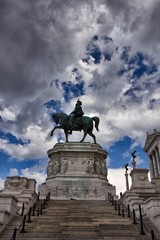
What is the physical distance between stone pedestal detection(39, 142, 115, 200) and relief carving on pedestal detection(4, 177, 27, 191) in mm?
6078

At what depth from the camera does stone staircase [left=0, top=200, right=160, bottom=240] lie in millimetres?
12453

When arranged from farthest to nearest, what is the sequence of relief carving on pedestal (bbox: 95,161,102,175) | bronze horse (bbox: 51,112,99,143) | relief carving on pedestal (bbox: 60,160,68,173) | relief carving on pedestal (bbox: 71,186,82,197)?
bronze horse (bbox: 51,112,99,143), relief carving on pedestal (bbox: 95,161,102,175), relief carving on pedestal (bbox: 60,160,68,173), relief carving on pedestal (bbox: 71,186,82,197)

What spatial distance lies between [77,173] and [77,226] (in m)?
16.6

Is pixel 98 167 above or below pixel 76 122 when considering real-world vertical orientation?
below

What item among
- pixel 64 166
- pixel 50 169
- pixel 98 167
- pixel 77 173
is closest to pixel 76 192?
pixel 77 173

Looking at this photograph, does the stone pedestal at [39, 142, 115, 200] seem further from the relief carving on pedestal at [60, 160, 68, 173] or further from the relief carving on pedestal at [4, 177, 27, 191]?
the relief carving on pedestal at [4, 177, 27, 191]

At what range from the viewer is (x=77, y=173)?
3064cm

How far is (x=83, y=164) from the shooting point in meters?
31.4

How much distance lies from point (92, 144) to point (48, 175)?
6.72m

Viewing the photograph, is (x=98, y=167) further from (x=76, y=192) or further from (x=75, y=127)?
(x=75, y=127)

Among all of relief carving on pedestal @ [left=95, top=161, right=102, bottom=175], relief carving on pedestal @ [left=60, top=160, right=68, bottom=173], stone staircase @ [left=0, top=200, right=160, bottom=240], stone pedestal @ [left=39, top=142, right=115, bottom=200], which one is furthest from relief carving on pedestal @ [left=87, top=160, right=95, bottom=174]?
stone staircase @ [left=0, top=200, right=160, bottom=240]

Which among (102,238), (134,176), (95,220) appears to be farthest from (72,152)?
(102,238)

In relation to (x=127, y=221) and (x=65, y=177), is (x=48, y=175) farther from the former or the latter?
(x=127, y=221)

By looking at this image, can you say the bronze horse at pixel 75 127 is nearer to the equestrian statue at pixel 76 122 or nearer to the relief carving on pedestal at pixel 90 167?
the equestrian statue at pixel 76 122
